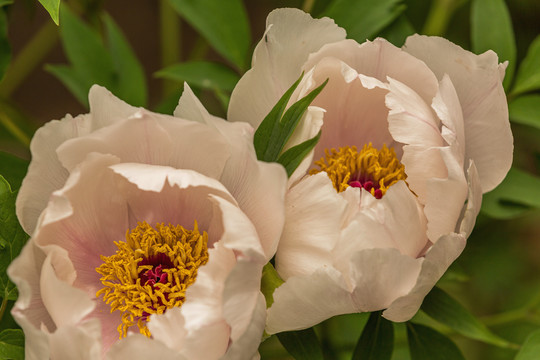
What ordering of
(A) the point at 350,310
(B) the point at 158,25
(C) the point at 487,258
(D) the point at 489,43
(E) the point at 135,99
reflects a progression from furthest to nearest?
(B) the point at 158,25, (C) the point at 487,258, (E) the point at 135,99, (D) the point at 489,43, (A) the point at 350,310

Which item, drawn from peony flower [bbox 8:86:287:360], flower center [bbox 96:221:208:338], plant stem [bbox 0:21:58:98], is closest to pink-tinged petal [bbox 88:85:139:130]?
peony flower [bbox 8:86:287:360]

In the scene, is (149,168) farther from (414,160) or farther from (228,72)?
(228,72)

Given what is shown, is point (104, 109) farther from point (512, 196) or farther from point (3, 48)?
point (512, 196)

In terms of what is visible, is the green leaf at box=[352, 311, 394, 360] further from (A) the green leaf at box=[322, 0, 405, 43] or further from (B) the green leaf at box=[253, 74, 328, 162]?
(A) the green leaf at box=[322, 0, 405, 43]

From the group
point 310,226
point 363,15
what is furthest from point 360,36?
point 310,226

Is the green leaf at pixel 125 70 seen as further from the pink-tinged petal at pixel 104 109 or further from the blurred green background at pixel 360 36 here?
the pink-tinged petal at pixel 104 109

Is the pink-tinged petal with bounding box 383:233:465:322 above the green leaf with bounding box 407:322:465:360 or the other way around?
above

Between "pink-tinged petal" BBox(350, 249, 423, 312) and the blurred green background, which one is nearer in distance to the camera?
"pink-tinged petal" BBox(350, 249, 423, 312)

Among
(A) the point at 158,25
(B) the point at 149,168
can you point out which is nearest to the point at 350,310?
(B) the point at 149,168
